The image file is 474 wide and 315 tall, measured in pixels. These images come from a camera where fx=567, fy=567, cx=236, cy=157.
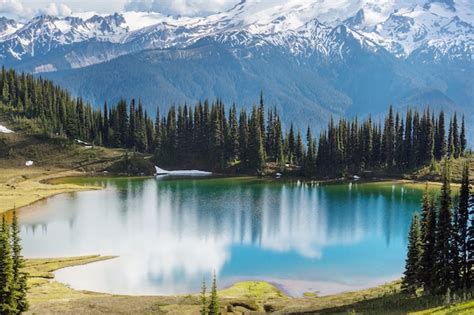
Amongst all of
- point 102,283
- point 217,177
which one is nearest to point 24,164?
point 217,177

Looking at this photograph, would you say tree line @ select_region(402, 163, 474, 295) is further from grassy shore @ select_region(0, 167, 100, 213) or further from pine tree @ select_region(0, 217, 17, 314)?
grassy shore @ select_region(0, 167, 100, 213)

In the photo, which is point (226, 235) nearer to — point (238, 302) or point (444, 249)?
point (238, 302)

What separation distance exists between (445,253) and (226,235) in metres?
50.1

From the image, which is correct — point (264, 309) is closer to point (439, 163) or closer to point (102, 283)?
point (102, 283)

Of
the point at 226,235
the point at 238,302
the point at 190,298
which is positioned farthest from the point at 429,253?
the point at 226,235

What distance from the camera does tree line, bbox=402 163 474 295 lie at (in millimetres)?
55781

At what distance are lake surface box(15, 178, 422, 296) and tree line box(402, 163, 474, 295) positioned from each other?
14206 millimetres

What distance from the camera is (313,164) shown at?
630ft

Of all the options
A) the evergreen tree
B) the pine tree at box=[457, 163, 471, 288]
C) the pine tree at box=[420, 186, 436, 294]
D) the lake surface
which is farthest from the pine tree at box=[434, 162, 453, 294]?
the evergreen tree

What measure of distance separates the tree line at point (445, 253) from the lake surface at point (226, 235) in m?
14.2

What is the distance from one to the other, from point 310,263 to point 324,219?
36.3 metres

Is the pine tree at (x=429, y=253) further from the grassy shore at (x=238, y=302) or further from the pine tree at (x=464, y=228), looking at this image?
the grassy shore at (x=238, y=302)

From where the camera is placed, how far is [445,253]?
56.1 meters

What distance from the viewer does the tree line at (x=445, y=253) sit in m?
55.8
